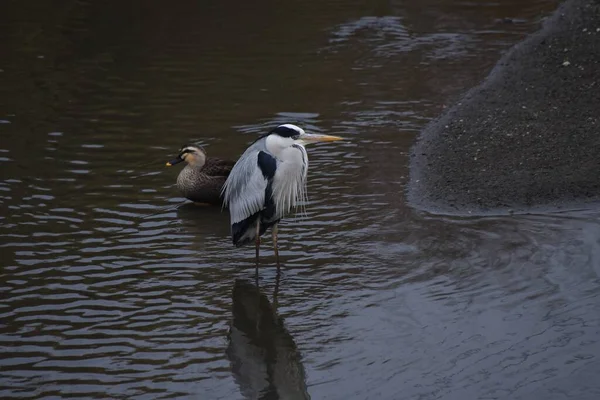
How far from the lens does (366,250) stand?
9.45 meters

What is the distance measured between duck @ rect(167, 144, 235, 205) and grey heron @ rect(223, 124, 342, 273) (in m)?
1.61

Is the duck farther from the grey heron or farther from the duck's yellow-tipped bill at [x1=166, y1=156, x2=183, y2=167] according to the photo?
the grey heron

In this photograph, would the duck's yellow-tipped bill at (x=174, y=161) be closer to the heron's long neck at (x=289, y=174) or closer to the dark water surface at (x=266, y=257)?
the dark water surface at (x=266, y=257)

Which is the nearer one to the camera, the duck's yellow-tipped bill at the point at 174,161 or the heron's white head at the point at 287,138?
the heron's white head at the point at 287,138

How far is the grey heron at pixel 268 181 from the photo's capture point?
8984 mm

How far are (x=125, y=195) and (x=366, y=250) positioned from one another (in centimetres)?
331

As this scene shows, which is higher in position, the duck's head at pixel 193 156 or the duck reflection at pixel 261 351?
the duck's head at pixel 193 156

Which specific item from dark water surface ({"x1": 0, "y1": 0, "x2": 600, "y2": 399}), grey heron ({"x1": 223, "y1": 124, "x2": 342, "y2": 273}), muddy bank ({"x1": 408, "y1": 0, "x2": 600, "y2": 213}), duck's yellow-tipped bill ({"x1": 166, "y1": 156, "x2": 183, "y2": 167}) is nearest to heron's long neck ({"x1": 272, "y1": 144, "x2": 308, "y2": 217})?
grey heron ({"x1": 223, "y1": 124, "x2": 342, "y2": 273})

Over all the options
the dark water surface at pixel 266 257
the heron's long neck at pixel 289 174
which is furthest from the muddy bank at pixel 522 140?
→ the heron's long neck at pixel 289 174

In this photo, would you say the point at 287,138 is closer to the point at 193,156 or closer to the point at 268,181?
the point at 268,181

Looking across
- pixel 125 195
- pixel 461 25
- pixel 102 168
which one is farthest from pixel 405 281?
pixel 461 25

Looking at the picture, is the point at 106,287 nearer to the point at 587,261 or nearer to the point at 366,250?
the point at 366,250

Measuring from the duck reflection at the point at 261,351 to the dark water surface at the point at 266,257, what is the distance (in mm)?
21

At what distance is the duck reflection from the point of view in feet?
23.1
